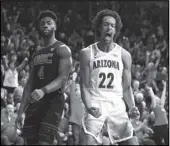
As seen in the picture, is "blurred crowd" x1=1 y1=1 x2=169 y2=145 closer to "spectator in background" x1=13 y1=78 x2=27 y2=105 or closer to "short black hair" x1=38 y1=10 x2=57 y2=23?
"spectator in background" x1=13 y1=78 x2=27 y2=105

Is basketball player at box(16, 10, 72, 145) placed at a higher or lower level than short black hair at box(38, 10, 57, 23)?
lower

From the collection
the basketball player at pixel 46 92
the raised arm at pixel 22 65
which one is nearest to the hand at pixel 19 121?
the basketball player at pixel 46 92

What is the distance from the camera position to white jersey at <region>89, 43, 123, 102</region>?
6.25 meters

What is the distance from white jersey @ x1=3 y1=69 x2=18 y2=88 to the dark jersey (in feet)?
3.81

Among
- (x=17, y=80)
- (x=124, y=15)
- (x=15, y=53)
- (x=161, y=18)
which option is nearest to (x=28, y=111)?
(x=17, y=80)

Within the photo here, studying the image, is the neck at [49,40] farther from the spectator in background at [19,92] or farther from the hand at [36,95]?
the spectator in background at [19,92]

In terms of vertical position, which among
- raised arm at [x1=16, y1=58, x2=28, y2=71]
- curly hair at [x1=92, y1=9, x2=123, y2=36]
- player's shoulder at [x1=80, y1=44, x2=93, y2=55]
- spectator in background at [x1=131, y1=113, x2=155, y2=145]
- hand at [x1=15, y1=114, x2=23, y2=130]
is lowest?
spectator in background at [x1=131, y1=113, x2=155, y2=145]

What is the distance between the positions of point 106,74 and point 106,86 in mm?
149

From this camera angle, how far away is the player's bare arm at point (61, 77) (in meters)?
6.21

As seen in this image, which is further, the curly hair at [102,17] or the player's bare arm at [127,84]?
the curly hair at [102,17]

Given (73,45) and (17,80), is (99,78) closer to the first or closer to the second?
(73,45)

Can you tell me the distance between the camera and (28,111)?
6344 millimetres

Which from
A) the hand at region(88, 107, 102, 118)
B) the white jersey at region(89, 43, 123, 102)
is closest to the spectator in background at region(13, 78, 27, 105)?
the white jersey at region(89, 43, 123, 102)

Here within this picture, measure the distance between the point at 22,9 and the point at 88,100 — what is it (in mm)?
2192
